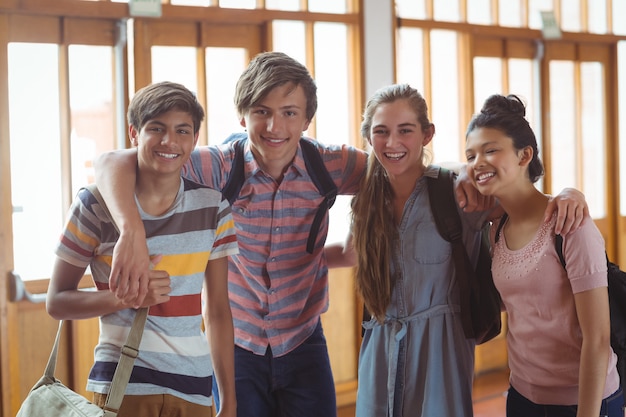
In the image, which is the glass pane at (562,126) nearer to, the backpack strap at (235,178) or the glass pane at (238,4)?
the glass pane at (238,4)

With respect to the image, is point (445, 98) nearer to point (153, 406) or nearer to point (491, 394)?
point (491, 394)

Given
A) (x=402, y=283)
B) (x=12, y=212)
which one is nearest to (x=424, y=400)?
(x=402, y=283)

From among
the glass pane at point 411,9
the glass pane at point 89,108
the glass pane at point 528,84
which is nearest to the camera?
the glass pane at point 89,108

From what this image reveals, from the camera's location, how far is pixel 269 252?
7.33ft

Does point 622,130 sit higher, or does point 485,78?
point 485,78

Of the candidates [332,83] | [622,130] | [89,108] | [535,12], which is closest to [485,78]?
[535,12]

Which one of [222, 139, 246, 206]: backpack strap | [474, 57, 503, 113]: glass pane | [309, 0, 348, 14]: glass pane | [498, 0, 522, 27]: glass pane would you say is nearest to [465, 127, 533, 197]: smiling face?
[222, 139, 246, 206]: backpack strap

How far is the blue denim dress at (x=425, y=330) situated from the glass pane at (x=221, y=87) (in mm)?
1949

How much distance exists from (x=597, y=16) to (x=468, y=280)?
413 cm

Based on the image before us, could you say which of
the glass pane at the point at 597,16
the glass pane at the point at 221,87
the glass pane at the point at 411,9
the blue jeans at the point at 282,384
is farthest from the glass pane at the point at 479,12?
the blue jeans at the point at 282,384

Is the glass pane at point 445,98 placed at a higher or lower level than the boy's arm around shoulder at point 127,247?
higher

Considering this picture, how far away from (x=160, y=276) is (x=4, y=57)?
6.98 ft

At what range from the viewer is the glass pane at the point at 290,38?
4051 millimetres

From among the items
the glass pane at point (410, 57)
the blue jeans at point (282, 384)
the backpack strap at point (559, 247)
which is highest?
the glass pane at point (410, 57)
